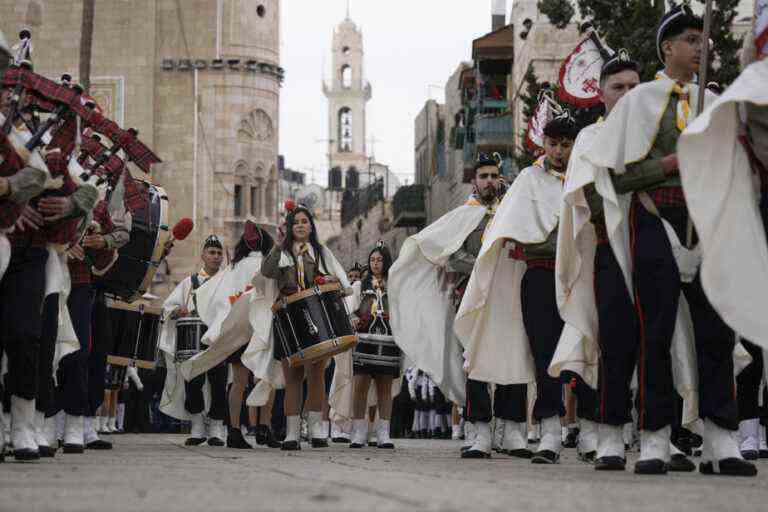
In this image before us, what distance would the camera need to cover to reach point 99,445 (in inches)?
512

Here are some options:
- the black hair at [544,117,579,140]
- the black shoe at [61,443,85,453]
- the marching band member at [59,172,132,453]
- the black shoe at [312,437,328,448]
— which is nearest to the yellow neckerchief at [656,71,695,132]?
the black hair at [544,117,579,140]

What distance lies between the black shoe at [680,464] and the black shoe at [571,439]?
698cm

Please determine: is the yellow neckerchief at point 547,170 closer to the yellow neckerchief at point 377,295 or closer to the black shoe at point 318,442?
the black shoe at point 318,442

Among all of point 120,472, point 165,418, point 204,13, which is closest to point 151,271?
point 120,472

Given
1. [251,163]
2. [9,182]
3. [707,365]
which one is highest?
[251,163]

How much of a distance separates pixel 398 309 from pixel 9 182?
5425 mm

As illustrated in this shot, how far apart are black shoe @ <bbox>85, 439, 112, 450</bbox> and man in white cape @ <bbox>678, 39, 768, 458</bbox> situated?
20.9 ft

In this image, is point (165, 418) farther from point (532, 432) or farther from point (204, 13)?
point (204, 13)

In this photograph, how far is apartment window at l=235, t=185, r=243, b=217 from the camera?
2694 inches

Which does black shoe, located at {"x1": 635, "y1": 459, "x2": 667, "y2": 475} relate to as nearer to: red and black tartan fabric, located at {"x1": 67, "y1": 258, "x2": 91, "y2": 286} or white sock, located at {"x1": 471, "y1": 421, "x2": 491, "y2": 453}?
white sock, located at {"x1": 471, "y1": 421, "x2": 491, "y2": 453}

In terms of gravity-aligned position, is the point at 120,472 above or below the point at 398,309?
below

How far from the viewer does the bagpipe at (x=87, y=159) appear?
959cm

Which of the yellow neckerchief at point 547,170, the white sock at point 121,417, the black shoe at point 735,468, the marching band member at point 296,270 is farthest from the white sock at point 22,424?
the white sock at point 121,417

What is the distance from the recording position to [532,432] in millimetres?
19609
